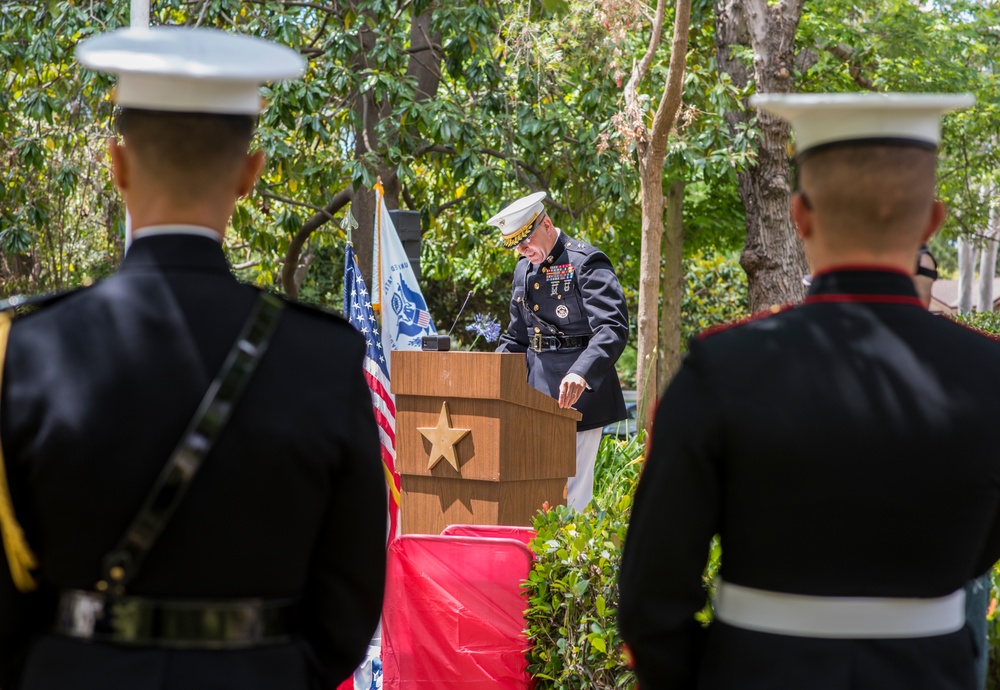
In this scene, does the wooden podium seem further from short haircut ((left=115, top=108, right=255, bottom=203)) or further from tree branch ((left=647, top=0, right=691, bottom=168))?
short haircut ((left=115, top=108, right=255, bottom=203))

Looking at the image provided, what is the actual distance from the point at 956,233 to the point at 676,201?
25.4ft

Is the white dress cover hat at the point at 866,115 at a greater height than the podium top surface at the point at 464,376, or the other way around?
the white dress cover hat at the point at 866,115

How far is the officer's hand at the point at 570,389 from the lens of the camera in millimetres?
6746

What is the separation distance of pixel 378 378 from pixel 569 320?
1466 mm

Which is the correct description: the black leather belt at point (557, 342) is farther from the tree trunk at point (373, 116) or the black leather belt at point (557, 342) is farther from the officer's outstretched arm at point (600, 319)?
the tree trunk at point (373, 116)

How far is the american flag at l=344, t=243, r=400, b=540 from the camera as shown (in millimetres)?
5941

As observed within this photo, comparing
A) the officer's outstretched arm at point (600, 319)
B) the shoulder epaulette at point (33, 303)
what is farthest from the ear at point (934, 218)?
the officer's outstretched arm at point (600, 319)

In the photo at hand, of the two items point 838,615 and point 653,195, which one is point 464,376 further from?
point 838,615

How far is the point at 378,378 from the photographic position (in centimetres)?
627

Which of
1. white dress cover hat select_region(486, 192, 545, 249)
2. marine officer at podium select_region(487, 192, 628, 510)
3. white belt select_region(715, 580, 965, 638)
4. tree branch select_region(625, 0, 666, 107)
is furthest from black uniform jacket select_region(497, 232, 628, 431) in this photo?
white belt select_region(715, 580, 965, 638)

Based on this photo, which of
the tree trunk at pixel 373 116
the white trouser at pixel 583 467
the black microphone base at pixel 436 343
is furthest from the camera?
the tree trunk at pixel 373 116

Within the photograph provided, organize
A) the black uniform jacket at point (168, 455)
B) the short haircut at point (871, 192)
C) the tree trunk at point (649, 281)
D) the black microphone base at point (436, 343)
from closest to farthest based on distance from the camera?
the black uniform jacket at point (168, 455), the short haircut at point (871, 192), the black microphone base at point (436, 343), the tree trunk at point (649, 281)

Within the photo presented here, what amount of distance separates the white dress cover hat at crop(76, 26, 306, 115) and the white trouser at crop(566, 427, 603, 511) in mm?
5558

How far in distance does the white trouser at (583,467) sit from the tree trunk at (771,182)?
4.70 m
